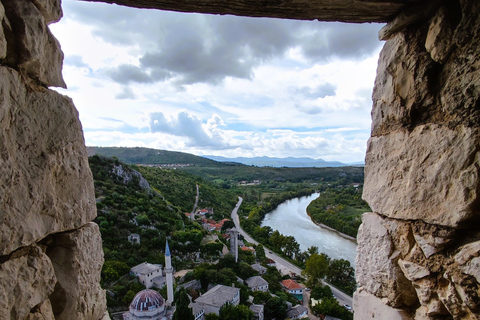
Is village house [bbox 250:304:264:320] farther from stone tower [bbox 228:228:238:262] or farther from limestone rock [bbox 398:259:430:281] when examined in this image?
limestone rock [bbox 398:259:430:281]

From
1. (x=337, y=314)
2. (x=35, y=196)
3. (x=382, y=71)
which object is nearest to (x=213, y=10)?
(x=382, y=71)

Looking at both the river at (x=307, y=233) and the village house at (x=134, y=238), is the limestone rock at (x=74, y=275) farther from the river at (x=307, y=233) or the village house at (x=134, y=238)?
the river at (x=307, y=233)

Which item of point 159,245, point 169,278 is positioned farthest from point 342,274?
point 159,245

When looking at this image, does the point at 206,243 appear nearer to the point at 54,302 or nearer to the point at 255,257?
the point at 255,257

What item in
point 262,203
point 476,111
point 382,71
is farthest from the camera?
point 262,203

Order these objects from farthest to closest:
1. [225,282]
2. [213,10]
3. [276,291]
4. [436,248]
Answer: [276,291]
[225,282]
[213,10]
[436,248]

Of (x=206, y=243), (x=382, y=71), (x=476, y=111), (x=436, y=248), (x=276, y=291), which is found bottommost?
(x=276, y=291)

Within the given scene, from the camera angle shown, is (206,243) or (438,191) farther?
(206,243)

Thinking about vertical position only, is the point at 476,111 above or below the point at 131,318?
above
